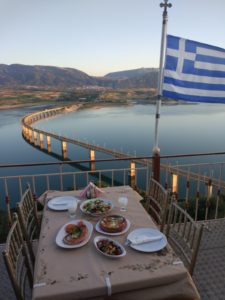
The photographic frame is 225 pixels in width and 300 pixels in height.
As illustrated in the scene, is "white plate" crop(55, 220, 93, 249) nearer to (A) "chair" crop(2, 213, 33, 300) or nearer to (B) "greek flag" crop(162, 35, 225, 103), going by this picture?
(A) "chair" crop(2, 213, 33, 300)

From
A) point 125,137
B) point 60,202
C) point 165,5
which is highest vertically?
point 165,5

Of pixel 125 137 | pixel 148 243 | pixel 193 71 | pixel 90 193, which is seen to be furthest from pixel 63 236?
pixel 125 137

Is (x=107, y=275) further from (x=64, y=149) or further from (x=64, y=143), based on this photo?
(x=64, y=149)

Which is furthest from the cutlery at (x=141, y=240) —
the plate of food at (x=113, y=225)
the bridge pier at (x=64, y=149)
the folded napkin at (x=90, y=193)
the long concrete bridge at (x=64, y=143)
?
the bridge pier at (x=64, y=149)

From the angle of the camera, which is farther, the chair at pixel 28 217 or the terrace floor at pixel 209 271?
the terrace floor at pixel 209 271

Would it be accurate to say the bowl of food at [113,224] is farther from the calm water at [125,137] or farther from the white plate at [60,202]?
the calm water at [125,137]

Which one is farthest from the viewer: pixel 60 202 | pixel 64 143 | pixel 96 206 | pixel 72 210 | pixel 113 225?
pixel 64 143

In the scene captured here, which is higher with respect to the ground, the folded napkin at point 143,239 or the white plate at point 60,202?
the folded napkin at point 143,239
